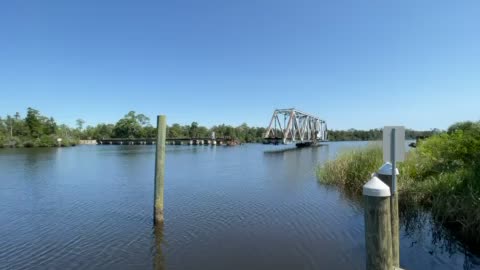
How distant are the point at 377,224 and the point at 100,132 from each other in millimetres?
138063

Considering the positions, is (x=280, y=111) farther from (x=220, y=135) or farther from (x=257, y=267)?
(x=257, y=267)

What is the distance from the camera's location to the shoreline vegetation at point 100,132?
82106mm

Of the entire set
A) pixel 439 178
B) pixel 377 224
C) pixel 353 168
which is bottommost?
pixel 353 168

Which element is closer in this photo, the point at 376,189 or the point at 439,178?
the point at 376,189

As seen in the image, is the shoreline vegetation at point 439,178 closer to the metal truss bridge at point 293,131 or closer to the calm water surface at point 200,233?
the calm water surface at point 200,233

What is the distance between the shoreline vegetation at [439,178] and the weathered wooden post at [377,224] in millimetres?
5643

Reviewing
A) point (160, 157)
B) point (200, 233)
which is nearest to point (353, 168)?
point (200, 233)

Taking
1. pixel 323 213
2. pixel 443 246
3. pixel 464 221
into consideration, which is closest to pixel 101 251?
pixel 323 213

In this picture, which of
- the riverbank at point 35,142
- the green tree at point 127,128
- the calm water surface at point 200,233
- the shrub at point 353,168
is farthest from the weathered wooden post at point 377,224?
the green tree at point 127,128

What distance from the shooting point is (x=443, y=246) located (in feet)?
23.9

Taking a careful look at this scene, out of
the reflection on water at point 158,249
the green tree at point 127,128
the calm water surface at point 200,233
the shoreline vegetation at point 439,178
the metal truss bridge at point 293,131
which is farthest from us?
the green tree at point 127,128

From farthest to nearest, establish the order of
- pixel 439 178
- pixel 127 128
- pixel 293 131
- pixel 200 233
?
1. pixel 127 128
2. pixel 293 131
3. pixel 439 178
4. pixel 200 233

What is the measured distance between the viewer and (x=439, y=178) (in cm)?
964

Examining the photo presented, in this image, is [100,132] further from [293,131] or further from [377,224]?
[377,224]
